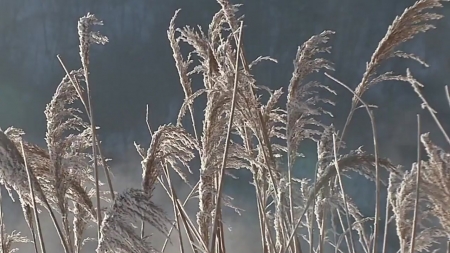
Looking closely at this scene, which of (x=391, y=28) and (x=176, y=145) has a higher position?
(x=391, y=28)

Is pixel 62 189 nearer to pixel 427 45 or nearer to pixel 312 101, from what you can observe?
pixel 312 101

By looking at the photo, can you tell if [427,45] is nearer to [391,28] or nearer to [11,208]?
[391,28]

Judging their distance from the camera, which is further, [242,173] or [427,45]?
[242,173]

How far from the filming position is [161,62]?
3.61m

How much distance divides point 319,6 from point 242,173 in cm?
106

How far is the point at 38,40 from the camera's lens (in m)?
3.70

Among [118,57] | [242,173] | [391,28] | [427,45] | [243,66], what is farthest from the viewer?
[118,57]

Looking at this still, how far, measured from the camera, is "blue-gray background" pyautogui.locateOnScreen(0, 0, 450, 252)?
3221mm

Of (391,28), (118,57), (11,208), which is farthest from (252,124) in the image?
(11,208)

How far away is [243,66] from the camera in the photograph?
6.06 feet

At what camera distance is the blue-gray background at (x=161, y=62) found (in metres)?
3.22

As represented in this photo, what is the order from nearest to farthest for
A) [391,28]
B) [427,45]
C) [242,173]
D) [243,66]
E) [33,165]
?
1. [391,28]
2. [33,165]
3. [243,66]
4. [427,45]
5. [242,173]

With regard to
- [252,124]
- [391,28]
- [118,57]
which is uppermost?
[118,57]

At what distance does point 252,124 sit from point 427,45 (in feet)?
6.30
